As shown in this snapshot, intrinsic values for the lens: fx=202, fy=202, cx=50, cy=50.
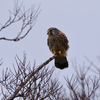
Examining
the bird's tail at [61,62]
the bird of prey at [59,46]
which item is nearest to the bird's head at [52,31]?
the bird of prey at [59,46]

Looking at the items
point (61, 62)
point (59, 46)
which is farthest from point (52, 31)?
point (61, 62)

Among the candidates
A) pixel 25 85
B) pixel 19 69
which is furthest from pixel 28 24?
pixel 25 85

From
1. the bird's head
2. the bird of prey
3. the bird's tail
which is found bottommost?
the bird's tail

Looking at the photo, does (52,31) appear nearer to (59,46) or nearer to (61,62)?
(59,46)

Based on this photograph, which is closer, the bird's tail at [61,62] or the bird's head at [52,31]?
the bird's tail at [61,62]

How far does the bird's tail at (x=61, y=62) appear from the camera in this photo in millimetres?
5969

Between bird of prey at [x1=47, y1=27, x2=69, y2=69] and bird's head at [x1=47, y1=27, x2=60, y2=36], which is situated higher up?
bird's head at [x1=47, y1=27, x2=60, y2=36]

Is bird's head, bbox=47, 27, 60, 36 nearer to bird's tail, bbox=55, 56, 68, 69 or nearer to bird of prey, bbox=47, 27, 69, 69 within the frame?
bird of prey, bbox=47, 27, 69, 69

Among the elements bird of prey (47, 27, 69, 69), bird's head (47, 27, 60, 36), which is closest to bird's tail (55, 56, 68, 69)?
bird of prey (47, 27, 69, 69)

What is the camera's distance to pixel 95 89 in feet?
13.9

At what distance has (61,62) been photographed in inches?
237

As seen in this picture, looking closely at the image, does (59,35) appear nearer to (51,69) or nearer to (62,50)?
(62,50)

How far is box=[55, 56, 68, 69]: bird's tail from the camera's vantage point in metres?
5.97

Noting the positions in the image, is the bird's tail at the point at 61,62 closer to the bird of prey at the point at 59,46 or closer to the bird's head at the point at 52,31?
the bird of prey at the point at 59,46
